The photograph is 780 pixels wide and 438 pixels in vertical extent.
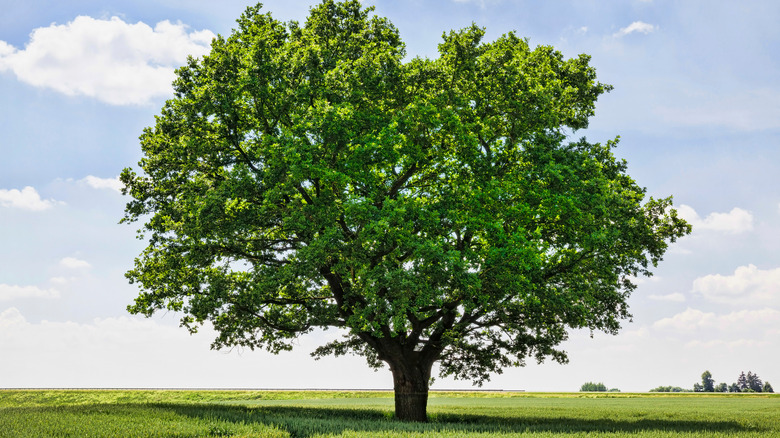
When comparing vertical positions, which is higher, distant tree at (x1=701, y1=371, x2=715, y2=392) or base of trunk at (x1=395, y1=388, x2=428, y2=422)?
base of trunk at (x1=395, y1=388, x2=428, y2=422)

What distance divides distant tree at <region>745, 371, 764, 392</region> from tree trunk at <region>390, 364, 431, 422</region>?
162703mm

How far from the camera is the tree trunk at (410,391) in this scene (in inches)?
1003

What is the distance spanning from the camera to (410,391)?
25.8 meters

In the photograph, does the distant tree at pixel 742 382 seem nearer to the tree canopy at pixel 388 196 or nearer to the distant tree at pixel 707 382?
the distant tree at pixel 707 382

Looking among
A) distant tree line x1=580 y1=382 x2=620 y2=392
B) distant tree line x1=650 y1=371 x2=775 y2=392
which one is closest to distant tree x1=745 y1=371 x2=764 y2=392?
distant tree line x1=650 y1=371 x2=775 y2=392

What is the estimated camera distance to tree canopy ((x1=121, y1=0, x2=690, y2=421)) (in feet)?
71.1

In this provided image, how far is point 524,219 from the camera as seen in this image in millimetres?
23359

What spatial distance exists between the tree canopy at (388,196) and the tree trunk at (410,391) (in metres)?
0.14

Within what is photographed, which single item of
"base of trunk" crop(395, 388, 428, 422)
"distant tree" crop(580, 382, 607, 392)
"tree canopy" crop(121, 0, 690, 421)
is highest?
"tree canopy" crop(121, 0, 690, 421)

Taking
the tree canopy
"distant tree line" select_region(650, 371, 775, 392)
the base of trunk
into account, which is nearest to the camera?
the tree canopy

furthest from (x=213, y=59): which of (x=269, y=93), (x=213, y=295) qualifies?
(x=213, y=295)

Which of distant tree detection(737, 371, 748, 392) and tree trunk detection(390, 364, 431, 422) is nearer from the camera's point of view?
tree trunk detection(390, 364, 431, 422)

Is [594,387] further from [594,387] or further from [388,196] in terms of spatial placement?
[388,196]

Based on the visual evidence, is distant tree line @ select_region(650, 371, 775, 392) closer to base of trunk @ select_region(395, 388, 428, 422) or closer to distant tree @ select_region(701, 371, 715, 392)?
distant tree @ select_region(701, 371, 715, 392)
